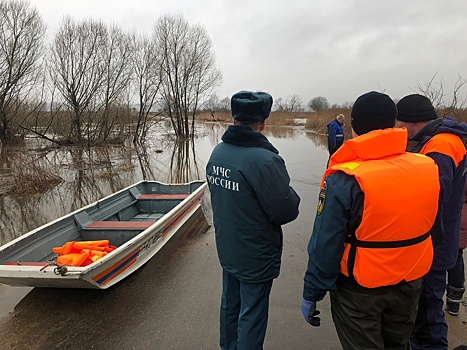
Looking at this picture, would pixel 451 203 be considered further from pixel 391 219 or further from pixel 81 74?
pixel 81 74

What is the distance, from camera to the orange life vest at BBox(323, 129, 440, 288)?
1.45 metres

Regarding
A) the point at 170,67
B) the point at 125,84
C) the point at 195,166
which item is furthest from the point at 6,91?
the point at 195,166

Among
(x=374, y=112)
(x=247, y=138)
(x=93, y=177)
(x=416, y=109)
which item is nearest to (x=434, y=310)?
(x=416, y=109)

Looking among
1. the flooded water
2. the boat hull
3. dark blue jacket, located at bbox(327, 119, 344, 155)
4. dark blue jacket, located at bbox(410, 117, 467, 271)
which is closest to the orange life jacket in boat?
the boat hull

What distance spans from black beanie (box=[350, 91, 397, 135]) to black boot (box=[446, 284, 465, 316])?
7.48 feet

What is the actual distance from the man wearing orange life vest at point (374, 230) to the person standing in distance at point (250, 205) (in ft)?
1.33

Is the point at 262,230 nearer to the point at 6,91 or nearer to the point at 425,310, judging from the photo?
the point at 425,310

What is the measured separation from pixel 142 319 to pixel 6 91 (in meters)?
23.1

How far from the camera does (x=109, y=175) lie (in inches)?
475

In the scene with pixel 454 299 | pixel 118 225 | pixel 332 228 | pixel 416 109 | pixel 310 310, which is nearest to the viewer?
pixel 332 228

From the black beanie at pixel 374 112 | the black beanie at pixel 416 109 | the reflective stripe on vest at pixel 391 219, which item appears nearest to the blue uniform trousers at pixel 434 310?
the reflective stripe on vest at pixel 391 219

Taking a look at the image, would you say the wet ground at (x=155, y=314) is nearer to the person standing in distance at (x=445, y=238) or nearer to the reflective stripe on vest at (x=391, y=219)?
the person standing in distance at (x=445, y=238)

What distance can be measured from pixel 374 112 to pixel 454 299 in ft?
8.10

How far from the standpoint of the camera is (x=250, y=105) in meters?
2.04
